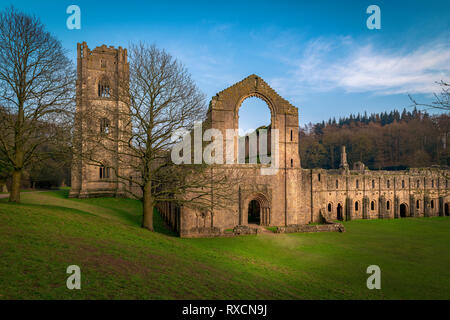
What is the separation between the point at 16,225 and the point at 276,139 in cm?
1874

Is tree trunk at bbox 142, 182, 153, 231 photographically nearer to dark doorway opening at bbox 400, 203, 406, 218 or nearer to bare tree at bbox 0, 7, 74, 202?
bare tree at bbox 0, 7, 74, 202

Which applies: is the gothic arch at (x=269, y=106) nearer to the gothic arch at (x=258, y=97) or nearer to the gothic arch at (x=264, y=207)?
the gothic arch at (x=258, y=97)

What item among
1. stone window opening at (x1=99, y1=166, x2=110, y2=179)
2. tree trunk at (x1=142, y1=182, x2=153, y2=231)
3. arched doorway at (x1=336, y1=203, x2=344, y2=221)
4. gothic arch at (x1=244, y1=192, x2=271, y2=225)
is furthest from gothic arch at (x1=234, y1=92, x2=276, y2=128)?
stone window opening at (x1=99, y1=166, x2=110, y2=179)

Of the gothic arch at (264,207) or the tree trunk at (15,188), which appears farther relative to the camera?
the gothic arch at (264,207)

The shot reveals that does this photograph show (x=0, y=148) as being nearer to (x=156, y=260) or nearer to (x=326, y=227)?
(x=156, y=260)

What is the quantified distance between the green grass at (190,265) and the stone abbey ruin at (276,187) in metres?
3.76

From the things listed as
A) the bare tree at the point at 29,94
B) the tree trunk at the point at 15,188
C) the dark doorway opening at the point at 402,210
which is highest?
the bare tree at the point at 29,94

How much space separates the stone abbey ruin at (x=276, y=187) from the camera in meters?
19.5

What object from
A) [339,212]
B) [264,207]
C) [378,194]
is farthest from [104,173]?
[378,194]

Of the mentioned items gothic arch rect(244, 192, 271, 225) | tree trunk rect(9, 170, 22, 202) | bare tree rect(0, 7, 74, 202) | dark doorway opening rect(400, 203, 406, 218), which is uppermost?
bare tree rect(0, 7, 74, 202)

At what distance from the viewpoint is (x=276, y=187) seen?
22.0m

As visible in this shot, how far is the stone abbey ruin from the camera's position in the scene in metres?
19.5

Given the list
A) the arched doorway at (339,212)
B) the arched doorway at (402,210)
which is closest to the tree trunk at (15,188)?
the arched doorway at (339,212)

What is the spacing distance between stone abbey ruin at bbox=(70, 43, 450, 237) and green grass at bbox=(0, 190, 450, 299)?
12.3 feet
